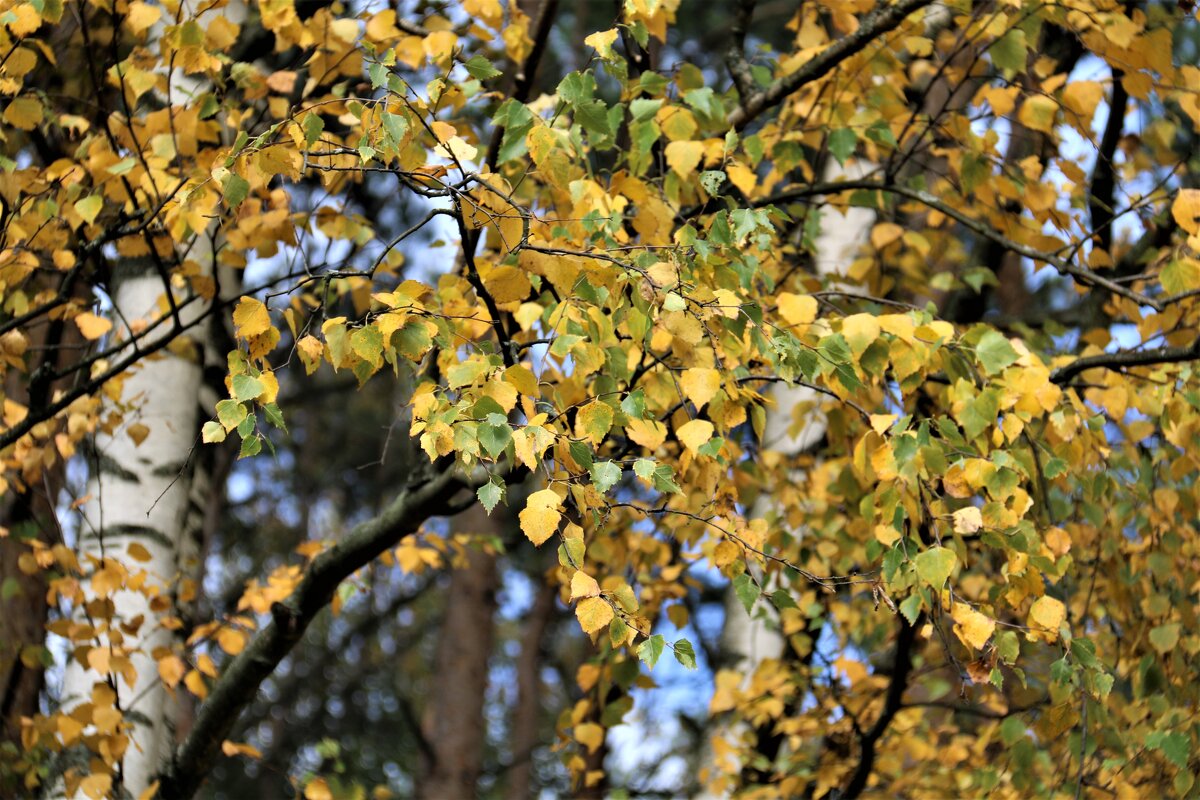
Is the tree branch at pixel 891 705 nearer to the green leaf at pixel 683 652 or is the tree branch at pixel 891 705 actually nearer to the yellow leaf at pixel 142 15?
the green leaf at pixel 683 652

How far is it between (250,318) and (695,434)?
77 cm

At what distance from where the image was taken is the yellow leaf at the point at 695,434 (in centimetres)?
194

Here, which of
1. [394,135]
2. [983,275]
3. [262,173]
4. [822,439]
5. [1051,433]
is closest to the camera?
[394,135]

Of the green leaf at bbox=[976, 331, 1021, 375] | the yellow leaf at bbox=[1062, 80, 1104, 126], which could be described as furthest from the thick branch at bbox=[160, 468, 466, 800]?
the yellow leaf at bbox=[1062, 80, 1104, 126]

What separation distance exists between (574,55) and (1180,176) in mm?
4295

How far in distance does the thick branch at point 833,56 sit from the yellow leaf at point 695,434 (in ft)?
3.70

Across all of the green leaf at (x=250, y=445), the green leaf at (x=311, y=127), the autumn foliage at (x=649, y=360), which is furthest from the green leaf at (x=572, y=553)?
the green leaf at (x=311, y=127)

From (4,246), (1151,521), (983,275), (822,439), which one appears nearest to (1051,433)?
(1151,521)

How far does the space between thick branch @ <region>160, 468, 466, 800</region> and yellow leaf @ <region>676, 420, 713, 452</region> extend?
2.14ft

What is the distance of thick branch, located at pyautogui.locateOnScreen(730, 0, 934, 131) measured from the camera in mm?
2607

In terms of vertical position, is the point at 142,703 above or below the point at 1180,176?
below

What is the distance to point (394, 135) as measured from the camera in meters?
1.75

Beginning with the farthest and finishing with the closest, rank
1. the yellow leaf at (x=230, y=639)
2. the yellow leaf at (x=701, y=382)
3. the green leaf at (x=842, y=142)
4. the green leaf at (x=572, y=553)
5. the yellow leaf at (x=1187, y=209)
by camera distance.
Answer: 1. the yellow leaf at (x=230, y=639)
2. the green leaf at (x=842, y=142)
3. the yellow leaf at (x=1187, y=209)
4. the yellow leaf at (x=701, y=382)
5. the green leaf at (x=572, y=553)

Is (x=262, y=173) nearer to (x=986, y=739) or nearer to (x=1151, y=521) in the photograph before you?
(x=1151, y=521)
